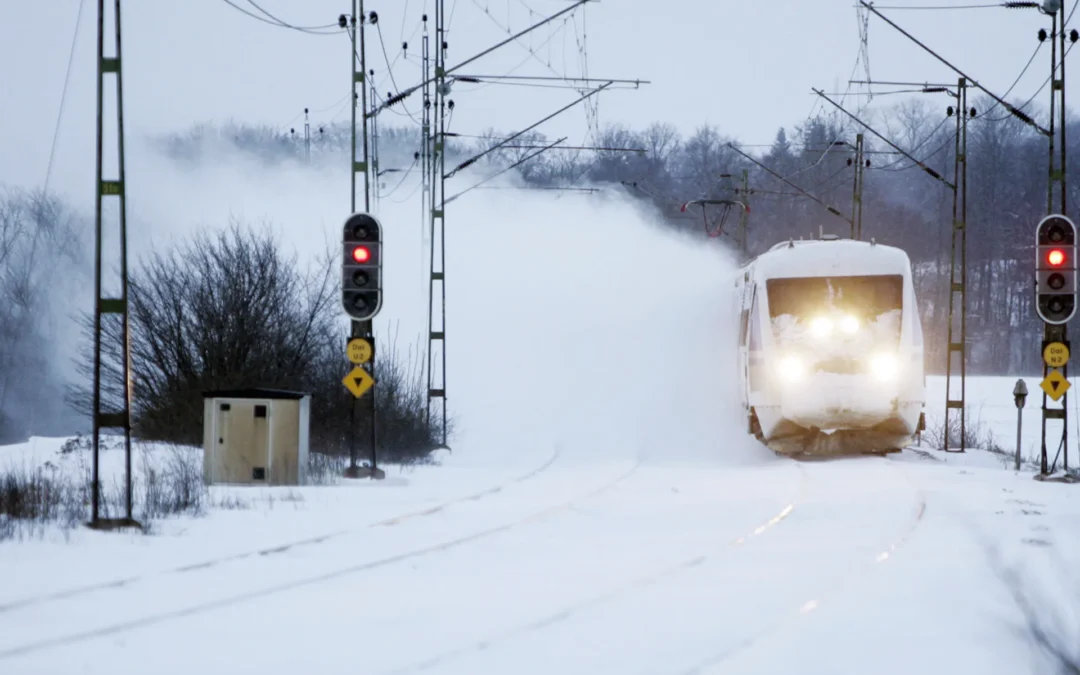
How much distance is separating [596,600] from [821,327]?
48.3 ft

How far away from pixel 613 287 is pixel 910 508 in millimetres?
57414

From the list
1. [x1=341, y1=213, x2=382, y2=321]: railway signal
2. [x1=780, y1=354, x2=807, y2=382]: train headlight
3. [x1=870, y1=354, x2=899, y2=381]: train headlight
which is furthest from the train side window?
[x1=341, y1=213, x2=382, y2=321]: railway signal

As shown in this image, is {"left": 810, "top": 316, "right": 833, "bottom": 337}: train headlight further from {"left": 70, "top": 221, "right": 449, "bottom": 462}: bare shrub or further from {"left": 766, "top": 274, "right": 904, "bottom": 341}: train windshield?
{"left": 70, "top": 221, "right": 449, "bottom": 462}: bare shrub

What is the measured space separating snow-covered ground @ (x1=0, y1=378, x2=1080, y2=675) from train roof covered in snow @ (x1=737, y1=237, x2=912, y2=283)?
6333 mm

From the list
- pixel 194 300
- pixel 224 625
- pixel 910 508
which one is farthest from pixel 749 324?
pixel 224 625

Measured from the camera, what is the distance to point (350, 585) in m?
10.3

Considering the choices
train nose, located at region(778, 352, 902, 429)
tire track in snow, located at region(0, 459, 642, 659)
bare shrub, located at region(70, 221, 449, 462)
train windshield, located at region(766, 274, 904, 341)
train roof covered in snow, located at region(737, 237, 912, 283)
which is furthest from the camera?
bare shrub, located at region(70, 221, 449, 462)

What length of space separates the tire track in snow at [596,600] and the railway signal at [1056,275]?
7.20 metres

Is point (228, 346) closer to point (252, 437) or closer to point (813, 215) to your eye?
point (252, 437)

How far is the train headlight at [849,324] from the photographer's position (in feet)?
76.8

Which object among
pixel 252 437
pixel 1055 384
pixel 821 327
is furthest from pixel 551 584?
pixel 821 327

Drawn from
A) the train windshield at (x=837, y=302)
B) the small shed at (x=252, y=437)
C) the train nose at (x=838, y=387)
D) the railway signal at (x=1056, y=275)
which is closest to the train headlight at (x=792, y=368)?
the train nose at (x=838, y=387)

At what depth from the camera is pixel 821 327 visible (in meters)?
23.5

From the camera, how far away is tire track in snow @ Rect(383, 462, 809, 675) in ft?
24.7
